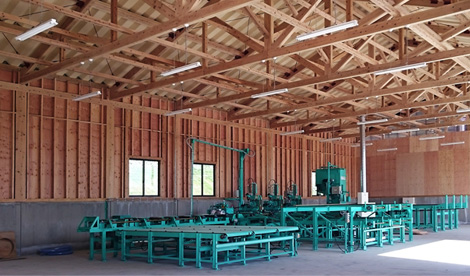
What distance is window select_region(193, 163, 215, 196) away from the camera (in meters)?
21.3

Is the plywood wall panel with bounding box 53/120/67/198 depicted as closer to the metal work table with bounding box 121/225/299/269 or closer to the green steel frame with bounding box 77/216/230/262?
the green steel frame with bounding box 77/216/230/262

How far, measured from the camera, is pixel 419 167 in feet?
97.9

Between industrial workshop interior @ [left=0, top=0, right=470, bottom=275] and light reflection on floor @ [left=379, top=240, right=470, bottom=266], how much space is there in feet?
0.18

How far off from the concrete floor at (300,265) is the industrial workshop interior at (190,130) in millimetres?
66

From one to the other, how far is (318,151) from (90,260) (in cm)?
1763

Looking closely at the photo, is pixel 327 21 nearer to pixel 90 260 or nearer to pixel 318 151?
pixel 90 260

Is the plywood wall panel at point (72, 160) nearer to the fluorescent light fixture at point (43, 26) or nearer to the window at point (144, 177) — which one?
the window at point (144, 177)

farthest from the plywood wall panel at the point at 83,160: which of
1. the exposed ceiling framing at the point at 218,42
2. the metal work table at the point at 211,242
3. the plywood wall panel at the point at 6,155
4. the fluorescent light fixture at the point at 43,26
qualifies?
the fluorescent light fixture at the point at 43,26

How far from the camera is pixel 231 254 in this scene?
1386cm

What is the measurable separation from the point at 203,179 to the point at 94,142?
564 cm

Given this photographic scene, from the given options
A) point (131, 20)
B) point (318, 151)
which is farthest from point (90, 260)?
point (318, 151)

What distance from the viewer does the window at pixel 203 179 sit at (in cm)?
2127

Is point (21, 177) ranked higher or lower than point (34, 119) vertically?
lower

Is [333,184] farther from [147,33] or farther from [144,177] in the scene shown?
[147,33]
